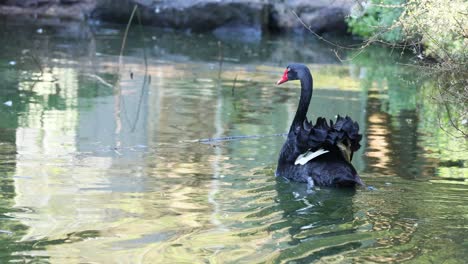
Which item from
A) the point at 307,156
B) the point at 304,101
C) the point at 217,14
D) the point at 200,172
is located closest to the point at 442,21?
the point at 307,156

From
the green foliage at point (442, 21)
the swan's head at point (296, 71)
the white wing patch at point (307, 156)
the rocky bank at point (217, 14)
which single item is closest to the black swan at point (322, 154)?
the white wing patch at point (307, 156)

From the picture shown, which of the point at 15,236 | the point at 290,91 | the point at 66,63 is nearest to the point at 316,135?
the point at 15,236

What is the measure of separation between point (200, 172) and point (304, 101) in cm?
120

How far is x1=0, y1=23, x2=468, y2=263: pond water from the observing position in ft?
18.0

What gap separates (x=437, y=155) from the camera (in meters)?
9.24

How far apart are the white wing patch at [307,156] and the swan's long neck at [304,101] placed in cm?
57

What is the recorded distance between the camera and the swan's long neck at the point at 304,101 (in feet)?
27.2

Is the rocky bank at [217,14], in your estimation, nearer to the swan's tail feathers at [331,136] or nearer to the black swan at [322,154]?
the black swan at [322,154]

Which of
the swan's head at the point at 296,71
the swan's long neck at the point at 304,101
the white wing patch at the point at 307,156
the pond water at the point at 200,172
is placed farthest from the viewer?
the swan's head at the point at 296,71

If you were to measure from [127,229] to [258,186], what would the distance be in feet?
6.07

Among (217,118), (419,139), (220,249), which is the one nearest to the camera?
(220,249)

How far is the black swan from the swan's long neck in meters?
0.29

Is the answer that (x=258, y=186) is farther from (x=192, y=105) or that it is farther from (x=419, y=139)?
(x=192, y=105)

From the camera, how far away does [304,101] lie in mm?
8344
